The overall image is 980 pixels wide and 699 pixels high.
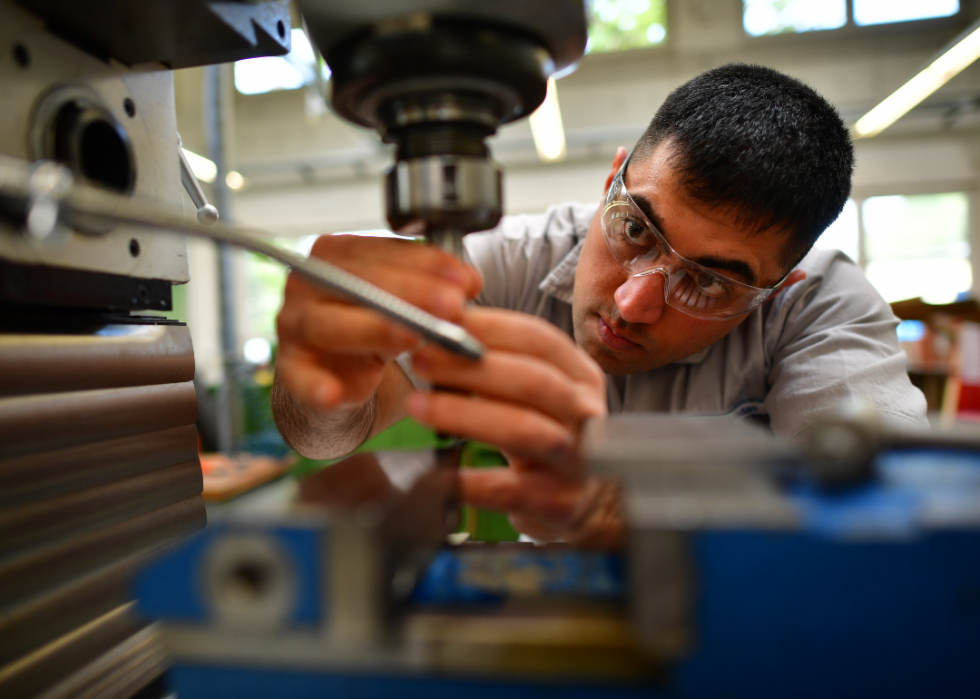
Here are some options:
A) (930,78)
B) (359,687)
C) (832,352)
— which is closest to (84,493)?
(359,687)

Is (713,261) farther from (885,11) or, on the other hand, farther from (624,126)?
(885,11)

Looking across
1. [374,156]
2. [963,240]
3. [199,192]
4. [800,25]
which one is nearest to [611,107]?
[800,25]

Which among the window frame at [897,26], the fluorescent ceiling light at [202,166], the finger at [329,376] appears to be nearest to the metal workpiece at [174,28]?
the finger at [329,376]

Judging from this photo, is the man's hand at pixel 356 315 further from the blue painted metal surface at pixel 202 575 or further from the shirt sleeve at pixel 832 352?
the shirt sleeve at pixel 832 352

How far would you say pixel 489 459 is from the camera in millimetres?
1520

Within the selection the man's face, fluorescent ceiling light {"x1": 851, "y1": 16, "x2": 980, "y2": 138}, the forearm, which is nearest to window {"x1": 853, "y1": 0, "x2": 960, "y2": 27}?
fluorescent ceiling light {"x1": 851, "y1": 16, "x2": 980, "y2": 138}

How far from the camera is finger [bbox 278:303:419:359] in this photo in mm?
517

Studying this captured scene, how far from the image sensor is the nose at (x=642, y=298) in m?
0.97

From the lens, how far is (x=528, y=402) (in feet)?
1.66

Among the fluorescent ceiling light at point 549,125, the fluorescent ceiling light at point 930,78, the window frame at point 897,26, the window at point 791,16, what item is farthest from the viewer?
the window at point 791,16

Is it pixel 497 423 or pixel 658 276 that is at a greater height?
pixel 658 276

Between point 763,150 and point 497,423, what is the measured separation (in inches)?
27.0

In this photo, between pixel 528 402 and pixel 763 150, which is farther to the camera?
pixel 763 150

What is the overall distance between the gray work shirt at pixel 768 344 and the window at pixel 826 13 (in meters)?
Answer: 5.01
